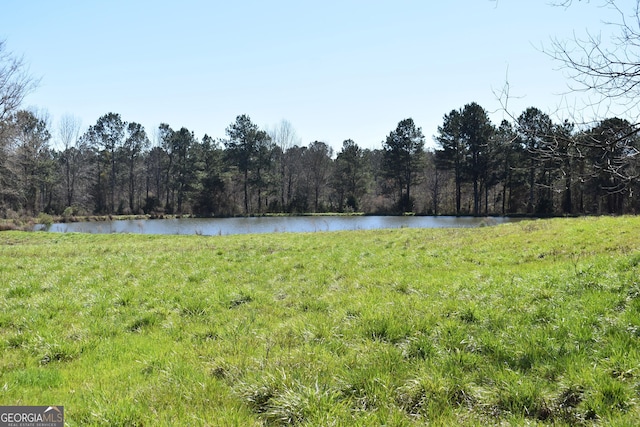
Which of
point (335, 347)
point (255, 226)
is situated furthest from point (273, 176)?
point (335, 347)

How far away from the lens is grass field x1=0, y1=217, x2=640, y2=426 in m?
2.85

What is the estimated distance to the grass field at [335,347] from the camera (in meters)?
2.85

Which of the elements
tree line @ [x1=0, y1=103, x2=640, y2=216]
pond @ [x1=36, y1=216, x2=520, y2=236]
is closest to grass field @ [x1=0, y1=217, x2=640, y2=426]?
pond @ [x1=36, y1=216, x2=520, y2=236]

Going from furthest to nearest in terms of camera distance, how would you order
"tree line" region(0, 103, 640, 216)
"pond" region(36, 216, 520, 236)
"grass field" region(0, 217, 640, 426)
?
"tree line" region(0, 103, 640, 216), "pond" region(36, 216, 520, 236), "grass field" region(0, 217, 640, 426)

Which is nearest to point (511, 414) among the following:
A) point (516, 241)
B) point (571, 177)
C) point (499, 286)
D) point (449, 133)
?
point (571, 177)

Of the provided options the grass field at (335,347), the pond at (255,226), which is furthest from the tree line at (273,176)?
the grass field at (335,347)

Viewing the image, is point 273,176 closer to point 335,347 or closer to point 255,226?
point 255,226

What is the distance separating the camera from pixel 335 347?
401cm

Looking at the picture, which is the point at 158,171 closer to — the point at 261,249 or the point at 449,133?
the point at 449,133

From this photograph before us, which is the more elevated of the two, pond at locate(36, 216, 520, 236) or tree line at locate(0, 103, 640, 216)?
tree line at locate(0, 103, 640, 216)

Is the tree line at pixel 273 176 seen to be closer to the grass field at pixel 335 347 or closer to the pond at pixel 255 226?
the pond at pixel 255 226

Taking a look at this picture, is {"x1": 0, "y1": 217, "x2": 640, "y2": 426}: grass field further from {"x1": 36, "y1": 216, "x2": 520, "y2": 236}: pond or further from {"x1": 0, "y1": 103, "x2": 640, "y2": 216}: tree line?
{"x1": 0, "y1": 103, "x2": 640, "y2": 216}: tree line

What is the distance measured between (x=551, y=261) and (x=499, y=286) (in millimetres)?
Answer: 3027

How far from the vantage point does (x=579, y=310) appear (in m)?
4.46
